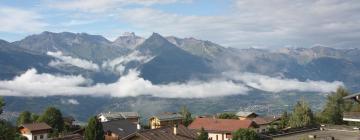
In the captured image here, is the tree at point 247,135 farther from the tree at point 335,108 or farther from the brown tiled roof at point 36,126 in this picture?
the brown tiled roof at point 36,126

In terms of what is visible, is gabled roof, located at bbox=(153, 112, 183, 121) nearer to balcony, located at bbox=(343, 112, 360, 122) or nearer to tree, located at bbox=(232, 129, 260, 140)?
tree, located at bbox=(232, 129, 260, 140)

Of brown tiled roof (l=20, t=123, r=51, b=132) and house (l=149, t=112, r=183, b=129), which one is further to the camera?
house (l=149, t=112, r=183, b=129)

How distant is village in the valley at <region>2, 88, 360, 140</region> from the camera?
70812 millimetres

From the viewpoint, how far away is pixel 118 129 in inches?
4309

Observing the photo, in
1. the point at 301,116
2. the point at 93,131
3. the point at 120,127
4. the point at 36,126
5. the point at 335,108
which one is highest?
the point at 335,108

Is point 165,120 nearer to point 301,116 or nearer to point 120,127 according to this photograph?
point 301,116

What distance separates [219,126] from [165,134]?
3597 cm

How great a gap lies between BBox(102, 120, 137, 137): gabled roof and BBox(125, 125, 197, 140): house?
18597 mm

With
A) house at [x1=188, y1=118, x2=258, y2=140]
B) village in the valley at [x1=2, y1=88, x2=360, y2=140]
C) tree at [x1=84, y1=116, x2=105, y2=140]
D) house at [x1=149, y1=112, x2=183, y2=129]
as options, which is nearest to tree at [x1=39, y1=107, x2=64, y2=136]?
village in the valley at [x1=2, y1=88, x2=360, y2=140]

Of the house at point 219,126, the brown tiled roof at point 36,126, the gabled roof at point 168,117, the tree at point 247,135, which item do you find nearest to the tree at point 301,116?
the house at point 219,126

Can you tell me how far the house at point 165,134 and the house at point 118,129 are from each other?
54.5ft

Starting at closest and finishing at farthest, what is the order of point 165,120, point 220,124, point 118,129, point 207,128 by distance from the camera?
point 118,129
point 207,128
point 220,124
point 165,120

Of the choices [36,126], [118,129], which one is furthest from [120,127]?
[36,126]

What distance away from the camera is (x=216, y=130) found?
114 m
